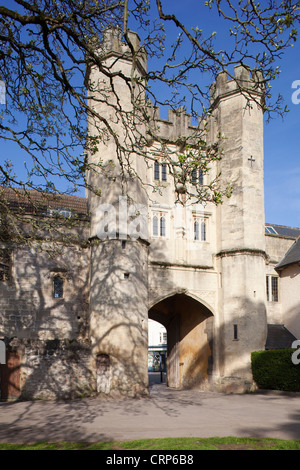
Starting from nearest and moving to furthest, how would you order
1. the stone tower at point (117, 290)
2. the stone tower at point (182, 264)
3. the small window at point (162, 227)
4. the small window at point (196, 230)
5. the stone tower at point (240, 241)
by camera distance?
the stone tower at point (117, 290), the stone tower at point (182, 264), the stone tower at point (240, 241), the small window at point (162, 227), the small window at point (196, 230)

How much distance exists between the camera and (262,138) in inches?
882

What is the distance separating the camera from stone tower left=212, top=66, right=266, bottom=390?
20.2 m

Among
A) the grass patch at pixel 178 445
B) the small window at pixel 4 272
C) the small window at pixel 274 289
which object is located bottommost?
the grass patch at pixel 178 445

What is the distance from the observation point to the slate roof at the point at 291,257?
2326 centimetres

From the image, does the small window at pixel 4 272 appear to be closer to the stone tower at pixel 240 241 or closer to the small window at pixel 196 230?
the small window at pixel 196 230

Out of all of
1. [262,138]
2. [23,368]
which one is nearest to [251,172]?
[262,138]

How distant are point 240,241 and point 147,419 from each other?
11.0m

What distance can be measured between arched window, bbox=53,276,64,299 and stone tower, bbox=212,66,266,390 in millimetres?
7195

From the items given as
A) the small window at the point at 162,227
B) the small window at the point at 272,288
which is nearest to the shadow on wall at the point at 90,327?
the small window at the point at 162,227

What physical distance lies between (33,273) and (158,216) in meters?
6.15

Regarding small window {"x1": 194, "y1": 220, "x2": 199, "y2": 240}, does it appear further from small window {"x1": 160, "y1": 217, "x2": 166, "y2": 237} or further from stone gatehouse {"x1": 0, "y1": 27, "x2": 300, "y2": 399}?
small window {"x1": 160, "y1": 217, "x2": 166, "y2": 237}

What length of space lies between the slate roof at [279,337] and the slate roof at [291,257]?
10.2 feet

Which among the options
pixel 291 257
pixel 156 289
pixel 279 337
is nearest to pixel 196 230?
pixel 156 289

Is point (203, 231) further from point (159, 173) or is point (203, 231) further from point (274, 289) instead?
point (274, 289)
